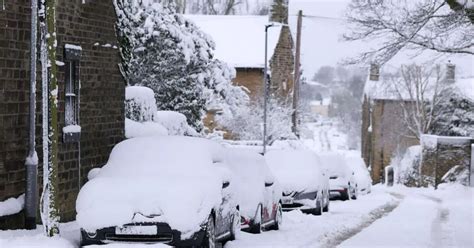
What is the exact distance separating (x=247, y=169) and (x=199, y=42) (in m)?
15.9

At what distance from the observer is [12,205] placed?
13.0 metres

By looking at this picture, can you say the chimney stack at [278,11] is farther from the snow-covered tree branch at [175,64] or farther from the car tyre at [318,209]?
the car tyre at [318,209]

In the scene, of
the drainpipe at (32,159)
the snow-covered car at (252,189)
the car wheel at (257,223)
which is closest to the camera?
the drainpipe at (32,159)

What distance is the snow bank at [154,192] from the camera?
37.3 feet

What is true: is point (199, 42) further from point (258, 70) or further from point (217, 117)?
point (258, 70)

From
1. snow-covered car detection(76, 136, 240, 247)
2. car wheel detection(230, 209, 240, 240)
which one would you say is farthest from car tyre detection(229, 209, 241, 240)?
snow-covered car detection(76, 136, 240, 247)

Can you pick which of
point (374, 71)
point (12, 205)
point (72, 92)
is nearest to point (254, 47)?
point (374, 71)

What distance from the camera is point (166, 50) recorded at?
30.0 meters

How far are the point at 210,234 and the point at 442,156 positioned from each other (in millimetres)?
32511

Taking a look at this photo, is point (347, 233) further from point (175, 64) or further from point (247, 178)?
point (175, 64)

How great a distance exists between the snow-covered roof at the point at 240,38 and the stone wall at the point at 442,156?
43.1 ft

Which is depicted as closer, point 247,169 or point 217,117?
point 247,169

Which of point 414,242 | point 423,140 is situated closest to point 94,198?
point 414,242

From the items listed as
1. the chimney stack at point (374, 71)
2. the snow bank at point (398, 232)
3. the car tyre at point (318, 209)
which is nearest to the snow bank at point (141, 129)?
the car tyre at point (318, 209)
